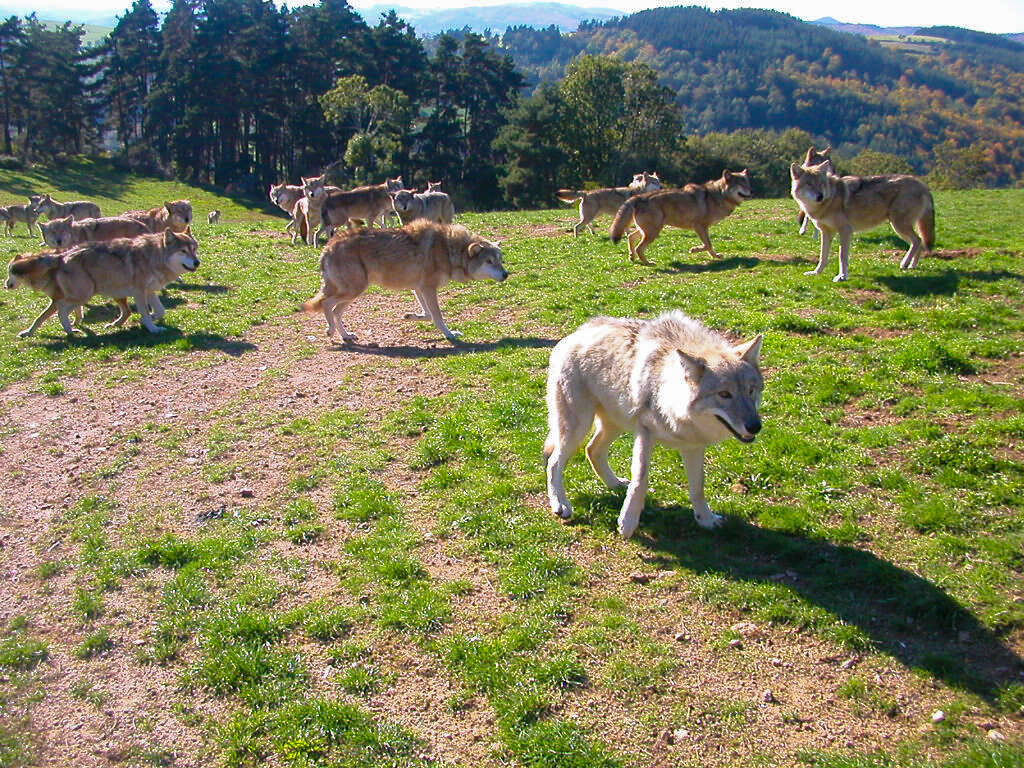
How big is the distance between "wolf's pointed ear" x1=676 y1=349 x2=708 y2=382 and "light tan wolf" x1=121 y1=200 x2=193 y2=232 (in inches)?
607

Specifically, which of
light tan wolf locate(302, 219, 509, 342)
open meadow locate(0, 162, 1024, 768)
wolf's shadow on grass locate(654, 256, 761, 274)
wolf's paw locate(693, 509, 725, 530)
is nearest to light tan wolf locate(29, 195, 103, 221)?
light tan wolf locate(302, 219, 509, 342)

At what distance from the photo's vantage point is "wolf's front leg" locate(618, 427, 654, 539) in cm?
612

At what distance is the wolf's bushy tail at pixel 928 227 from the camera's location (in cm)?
1422

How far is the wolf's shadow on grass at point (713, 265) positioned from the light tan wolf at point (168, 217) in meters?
11.4

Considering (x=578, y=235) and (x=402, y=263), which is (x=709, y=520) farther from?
(x=578, y=235)

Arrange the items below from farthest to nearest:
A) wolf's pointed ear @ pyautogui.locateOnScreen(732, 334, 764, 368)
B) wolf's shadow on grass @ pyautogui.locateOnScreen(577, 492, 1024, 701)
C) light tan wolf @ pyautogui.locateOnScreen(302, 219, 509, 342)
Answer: light tan wolf @ pyautogui.locateOnScreen(302, 219, 509, 342) < wolf's pointed ear @ pyautogui.locateOnScreen(732, 334, 764, 368) < wolf's shadow on grass @ pyautogui.locateOnScreen(577, 492, 1024, 701)

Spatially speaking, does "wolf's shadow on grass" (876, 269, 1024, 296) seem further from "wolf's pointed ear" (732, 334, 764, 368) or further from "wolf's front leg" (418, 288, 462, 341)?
"wolf's pointed ear" (732, 334, 764, 368)

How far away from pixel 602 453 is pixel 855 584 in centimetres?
245

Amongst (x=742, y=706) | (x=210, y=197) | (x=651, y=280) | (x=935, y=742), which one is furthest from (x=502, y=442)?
(x=210, y=197)

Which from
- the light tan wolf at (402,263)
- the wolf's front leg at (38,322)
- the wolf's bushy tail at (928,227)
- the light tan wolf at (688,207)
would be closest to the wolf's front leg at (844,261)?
the wolf's bushy tail at (928,227)

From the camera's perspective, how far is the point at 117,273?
13.3 m

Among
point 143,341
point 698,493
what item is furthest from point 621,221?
point 698,493

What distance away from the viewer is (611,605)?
561 centimetres

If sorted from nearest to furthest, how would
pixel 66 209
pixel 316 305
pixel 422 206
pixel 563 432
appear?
pixel 563 432 < pixel 316 305 < pixel 422 206 < pixel 66 209
